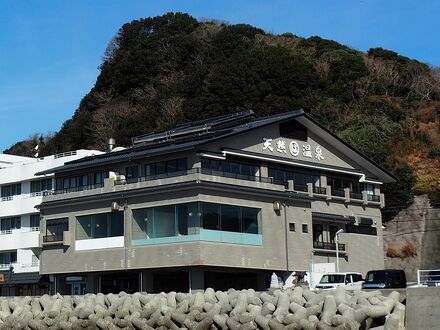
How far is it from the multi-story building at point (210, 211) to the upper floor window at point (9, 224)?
12.1 meters

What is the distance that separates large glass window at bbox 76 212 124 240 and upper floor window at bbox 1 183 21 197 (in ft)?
59.2

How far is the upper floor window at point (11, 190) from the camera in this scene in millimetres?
64312

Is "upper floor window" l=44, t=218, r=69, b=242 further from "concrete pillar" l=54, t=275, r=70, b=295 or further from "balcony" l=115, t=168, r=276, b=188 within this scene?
"balcony" l=115, t=168, r=276, b=188

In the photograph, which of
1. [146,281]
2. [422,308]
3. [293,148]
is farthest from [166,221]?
[422,308]

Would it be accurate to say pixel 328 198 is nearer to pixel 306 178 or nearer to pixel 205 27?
pixel 306 178

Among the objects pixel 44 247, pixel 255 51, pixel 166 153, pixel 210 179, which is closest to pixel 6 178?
pixel 44 247

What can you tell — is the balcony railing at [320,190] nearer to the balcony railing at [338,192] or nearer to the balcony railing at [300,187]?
the balcony railing at [300,187]

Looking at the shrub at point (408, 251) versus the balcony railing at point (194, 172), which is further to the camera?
the shrub at point (408, 251)

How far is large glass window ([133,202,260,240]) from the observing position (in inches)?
1668

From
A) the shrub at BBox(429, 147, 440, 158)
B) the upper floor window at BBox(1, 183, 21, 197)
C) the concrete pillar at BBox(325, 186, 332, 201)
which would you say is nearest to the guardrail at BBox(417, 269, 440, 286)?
the concrete pillar at BBox(325, 186, 332, 201)

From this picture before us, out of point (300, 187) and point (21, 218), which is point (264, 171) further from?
point (21, 218)

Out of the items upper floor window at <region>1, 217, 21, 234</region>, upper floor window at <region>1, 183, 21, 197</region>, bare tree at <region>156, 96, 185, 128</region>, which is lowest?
upper floor window at <region>1, 217, 21, 234</region>

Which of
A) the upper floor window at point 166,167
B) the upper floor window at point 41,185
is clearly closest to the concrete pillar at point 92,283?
the upper floor window at point 166,167

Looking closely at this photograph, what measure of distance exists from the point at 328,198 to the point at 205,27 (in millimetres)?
56713
